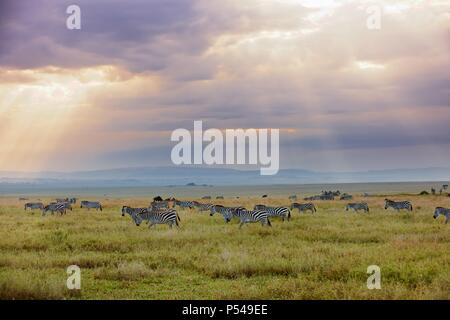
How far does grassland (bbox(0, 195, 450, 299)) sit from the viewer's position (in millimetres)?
12047

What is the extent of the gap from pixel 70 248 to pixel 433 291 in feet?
41.4

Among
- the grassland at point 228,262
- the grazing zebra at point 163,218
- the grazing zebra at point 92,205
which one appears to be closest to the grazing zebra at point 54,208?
the grazing zebra at point 92,205

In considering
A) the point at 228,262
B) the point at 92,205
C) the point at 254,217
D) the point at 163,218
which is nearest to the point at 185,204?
the point at 92,205

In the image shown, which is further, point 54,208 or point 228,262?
point 54,208

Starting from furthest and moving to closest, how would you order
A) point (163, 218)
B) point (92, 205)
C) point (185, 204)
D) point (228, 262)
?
point (185, 204)
point (92, 205)
point (163, 218)
point (228, 262)

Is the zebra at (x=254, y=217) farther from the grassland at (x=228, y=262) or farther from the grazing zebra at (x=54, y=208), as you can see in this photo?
the grazing zebra at (x=54, y=208)

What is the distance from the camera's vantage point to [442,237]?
2075 centimetres

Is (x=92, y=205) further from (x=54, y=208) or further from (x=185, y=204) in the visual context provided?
(x=185, y=204)

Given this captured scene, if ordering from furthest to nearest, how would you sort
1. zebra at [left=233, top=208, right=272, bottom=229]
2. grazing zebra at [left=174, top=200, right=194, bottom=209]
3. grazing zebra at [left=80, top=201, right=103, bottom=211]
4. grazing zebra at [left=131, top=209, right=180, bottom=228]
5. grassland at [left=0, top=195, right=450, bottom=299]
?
grazing zebra at [left=174, top=200, right=194, bottom=209], grazing zebra at [left=80, top=201, right=103, bottom=211], grazing zebra at [left=131, top=209, right=180, bottom=228], zebra at [left=233, top=208, right=272, bottom=229], grassland at [left=0, top=195, right=450, bottom=299]

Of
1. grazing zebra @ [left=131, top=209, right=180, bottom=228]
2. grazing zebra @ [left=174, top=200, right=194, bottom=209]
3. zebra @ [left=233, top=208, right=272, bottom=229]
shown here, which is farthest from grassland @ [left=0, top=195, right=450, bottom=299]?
grazing zebra @ [left=174, top=200, right=194, bottom=209]

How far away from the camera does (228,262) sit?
1505cm

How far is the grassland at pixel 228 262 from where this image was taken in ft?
39.5

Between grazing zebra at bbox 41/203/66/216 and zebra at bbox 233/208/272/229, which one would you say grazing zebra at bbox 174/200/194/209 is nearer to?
grazing zebra at bbox 41/203/66/216
